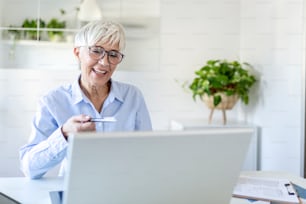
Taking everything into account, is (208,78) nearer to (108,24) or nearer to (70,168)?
(108,24)

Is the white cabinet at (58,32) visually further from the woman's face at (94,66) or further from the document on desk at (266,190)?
the document on desk at (266,190)

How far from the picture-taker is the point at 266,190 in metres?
1.32

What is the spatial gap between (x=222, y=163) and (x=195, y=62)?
275 centimetres

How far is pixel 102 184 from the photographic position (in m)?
0.84

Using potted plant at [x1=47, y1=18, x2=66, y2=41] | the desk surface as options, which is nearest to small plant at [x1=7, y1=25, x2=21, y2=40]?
potted plant at [x1=47, y1=18, x2=66, y2=41]

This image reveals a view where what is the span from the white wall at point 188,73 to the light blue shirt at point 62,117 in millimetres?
1615

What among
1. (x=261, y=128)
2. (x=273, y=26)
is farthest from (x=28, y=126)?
(x=273, y=26)

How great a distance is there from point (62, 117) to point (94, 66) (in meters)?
0.23

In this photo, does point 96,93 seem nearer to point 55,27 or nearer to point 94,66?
point 94,66

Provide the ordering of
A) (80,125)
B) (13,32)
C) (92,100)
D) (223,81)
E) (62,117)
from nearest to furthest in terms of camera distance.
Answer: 1. (80,125)
2. (62,117)
3. (92,100)
4. (223,81)
5. (13,32)

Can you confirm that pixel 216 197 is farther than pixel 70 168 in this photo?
Yes

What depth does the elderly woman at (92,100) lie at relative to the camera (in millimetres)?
1467

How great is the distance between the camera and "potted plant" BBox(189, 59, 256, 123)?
10.4 feet

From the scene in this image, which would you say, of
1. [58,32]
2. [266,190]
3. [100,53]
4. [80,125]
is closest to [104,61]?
[100,53]
